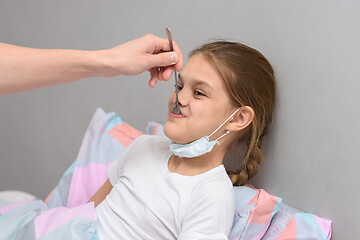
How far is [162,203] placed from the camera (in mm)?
1130

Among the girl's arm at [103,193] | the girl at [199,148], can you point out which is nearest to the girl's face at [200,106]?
the girl at [199,148]

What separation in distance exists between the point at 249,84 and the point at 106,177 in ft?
2.29

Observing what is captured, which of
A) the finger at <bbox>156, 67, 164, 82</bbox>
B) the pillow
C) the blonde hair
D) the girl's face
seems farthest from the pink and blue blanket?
the finger at <bbox>156, 67, 164, 82</bbox>

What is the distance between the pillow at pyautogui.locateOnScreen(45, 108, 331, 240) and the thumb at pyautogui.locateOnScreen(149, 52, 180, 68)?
0.43 meters

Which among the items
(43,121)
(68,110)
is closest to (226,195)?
(68,110)

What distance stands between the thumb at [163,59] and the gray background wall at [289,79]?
0.30 metres

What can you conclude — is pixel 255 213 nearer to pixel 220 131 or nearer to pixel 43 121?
pixel 220 131

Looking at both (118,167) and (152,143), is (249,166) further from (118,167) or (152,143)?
(118,167)

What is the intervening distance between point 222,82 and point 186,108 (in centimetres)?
12

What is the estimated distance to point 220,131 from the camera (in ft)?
3.81

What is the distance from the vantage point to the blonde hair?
1126 mm

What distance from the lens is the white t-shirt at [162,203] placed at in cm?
102

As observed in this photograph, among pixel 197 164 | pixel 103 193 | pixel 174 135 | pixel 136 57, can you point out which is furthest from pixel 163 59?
pixel 103 193

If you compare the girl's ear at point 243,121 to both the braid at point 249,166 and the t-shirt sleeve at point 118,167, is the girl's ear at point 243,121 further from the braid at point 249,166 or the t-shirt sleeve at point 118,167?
the t-shirt sleeve at point 118,167
